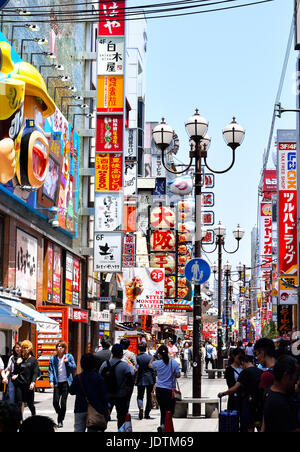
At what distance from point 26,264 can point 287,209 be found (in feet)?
63.4

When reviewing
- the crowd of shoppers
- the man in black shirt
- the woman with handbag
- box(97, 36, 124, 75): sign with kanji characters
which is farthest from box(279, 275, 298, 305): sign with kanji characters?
the man in black shirt

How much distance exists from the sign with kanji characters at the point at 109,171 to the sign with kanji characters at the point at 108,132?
13.3 inches

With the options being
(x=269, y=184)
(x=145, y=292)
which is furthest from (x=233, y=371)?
(x=269, y=184)

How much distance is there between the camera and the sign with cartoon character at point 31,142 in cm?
2173

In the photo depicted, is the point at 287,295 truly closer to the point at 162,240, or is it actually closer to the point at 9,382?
the point at 162,240

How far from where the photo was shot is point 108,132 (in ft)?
108

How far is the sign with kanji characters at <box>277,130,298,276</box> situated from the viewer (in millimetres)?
42250

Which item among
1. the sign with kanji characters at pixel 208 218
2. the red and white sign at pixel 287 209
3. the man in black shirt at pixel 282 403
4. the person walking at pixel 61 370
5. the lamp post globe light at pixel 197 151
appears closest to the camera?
the man in black shirt at pixel 282 403

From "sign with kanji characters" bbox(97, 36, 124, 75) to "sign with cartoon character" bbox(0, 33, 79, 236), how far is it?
9.07 feet

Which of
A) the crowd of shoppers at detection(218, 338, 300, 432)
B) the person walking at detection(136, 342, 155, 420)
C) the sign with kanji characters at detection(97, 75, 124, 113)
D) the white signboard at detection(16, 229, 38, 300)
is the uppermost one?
the sign with kanji characters at detection(97, 75, 124, 113)

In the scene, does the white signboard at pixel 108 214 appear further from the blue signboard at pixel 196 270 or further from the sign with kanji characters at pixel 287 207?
the blue signboard at pixel 196 270

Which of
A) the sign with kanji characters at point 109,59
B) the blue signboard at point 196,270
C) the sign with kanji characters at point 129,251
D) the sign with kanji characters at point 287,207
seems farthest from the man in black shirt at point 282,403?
the sign with kanji characters at point 129,251

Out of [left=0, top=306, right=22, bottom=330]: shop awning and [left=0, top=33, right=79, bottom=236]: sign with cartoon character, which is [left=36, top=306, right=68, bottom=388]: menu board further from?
[left=0, top=306, right=22, bottom=330]: shop awning

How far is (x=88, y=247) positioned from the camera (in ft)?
129
